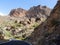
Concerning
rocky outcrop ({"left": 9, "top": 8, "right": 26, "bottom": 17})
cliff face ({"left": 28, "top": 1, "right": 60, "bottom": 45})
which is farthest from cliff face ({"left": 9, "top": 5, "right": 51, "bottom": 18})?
cliff face ({"left": 28, "top": 1, "right": 60, "bottom": 45})

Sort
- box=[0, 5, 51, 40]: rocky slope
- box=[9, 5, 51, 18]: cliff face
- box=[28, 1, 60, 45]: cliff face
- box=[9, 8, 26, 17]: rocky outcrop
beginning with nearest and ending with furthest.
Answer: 1. box=[28, 1, 60, 45]: cliff face
2. box=[0, 5, 51, 40]: rocky slope
3. box=[9, 5, 51, 18]: cliff face
4. box=[9, 8, 26, 17]: rocky outcrop

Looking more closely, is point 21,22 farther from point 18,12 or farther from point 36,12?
point 18,12

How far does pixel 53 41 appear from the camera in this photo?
1555 centimetres

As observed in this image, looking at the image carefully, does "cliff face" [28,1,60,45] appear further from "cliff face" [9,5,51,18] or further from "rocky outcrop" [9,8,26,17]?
"rocky outcrop" [9,8,26,17]

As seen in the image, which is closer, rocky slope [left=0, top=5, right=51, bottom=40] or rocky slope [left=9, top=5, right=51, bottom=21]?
rocky slope [left=0, top=5, right=51, bottom=40]

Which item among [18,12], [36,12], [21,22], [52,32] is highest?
[18,12]

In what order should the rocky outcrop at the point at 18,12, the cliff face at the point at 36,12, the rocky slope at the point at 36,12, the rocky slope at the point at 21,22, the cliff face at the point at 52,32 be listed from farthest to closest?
the rocky outcrop at the point at 18,12, the cliff face at the point at 36,12, the rocky slope at the point at 36,12, the rocky slope at the point at 21,22, the cliff face at the point at 52,32

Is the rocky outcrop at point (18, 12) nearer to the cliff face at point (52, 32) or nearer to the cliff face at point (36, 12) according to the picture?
the cliff face at point (36, 12)

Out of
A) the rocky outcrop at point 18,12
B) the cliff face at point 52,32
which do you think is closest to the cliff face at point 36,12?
the rocky outcrop at point 18,12

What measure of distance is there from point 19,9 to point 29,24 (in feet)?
189

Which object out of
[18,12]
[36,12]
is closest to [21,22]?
[36,12]

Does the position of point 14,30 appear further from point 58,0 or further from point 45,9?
point 45,9

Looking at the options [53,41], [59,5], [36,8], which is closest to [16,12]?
[36,8]

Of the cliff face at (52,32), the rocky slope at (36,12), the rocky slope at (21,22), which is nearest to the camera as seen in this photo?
the cliff face at (52,32)
